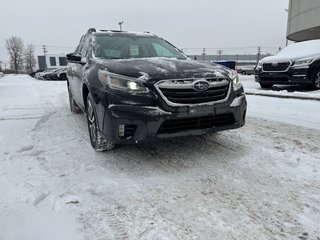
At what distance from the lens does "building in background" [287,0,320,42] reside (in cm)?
2997

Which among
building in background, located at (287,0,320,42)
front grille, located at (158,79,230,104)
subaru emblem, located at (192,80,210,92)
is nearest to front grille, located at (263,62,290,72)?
front grille, located at (158,79,230,104)

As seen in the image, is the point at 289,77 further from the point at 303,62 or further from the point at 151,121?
the point at 151,121

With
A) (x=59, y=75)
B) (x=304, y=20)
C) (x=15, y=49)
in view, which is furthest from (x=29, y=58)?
(x=304, y=20)

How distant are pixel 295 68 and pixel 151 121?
7.05 metres

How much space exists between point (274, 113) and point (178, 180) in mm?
3930

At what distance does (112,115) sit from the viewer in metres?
3.23

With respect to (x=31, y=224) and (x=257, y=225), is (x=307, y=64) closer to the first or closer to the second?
(x=257, y=225)

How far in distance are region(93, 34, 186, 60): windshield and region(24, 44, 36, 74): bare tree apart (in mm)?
88931

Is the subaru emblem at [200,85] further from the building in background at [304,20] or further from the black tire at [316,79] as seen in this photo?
the building in background at [304,20]

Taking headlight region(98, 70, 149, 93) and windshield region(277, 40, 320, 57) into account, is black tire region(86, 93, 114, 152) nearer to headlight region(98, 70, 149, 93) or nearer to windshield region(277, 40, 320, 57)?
headlight region(98, 70, 149, 93)

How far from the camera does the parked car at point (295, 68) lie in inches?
A: 339

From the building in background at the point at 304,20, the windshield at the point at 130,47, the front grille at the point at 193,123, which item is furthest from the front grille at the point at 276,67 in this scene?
the building in background at the point at 304,20

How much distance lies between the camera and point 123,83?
3297 mm

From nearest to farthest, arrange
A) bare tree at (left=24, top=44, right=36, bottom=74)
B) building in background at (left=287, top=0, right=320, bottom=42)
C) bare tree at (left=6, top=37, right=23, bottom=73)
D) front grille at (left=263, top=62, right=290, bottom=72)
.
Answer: front grille at (left=263, top=62, right=290, bottom=72) → building in background at (left=287, top=0, right=320, bottom=42) → bare tree at (left=6, top=37, right=23, bottom=73) → bare tree at (left=24, top=44, right=36, bottom=74)
